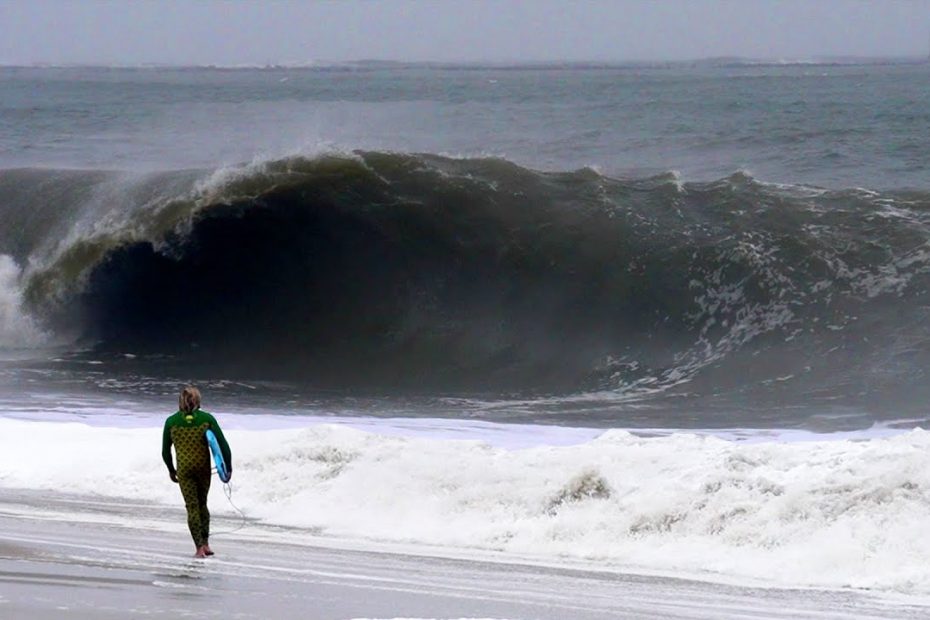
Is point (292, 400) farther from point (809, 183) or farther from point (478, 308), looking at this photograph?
point (809, 183)

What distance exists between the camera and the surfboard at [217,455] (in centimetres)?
829

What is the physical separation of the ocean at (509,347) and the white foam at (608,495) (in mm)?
21

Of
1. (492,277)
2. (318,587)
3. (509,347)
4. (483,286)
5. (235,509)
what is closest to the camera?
(318,587)

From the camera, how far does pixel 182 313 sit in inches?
821

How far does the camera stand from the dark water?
16.4 metres

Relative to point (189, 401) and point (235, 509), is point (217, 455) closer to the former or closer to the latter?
point (189, 401)

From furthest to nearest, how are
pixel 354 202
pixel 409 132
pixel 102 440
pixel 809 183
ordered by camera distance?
pixel 409 132 → pixel 809 183 → pixel 354 202 → pixel 102 440

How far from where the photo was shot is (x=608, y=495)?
29.3 feet

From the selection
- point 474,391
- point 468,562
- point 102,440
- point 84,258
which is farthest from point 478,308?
point 468,562

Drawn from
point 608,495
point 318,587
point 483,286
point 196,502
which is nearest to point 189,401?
point 196,502

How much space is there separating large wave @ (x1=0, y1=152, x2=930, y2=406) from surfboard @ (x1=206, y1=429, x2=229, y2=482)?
828 centimetres

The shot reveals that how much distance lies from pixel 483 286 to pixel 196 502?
1230cm

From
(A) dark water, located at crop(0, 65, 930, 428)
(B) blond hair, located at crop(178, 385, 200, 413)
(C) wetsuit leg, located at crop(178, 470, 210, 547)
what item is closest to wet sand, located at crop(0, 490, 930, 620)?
(C) wetsuit leg, located at crop(178, 470, 210, 547)

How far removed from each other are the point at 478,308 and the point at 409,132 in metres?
19.5
